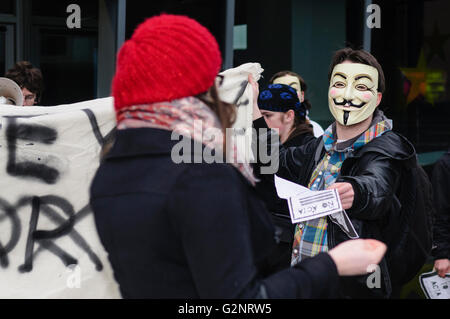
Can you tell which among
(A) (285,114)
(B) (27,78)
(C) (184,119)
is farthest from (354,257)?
(B) (27,78)

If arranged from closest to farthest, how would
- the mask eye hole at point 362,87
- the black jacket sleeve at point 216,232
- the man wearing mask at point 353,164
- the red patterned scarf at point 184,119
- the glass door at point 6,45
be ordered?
the black jacket sleeve at point 216,232 < the red patterned scarf at point 184,119 < the man wearing mask at point 353,164 < the mask eye hole at point 362,87 < the glass door at point 6,45

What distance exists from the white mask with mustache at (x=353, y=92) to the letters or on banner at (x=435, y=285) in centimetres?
94

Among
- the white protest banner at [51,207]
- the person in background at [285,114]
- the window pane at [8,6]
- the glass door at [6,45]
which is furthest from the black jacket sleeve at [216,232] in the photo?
the window pane at [8,6]

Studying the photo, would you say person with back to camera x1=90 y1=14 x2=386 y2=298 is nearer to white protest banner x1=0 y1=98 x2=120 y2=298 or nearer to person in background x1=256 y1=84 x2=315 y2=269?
white protest banner x1=0 y1=98 x2=120 y2=298

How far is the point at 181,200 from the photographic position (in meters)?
1.26

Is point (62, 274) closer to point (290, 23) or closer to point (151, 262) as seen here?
point (151, 262)

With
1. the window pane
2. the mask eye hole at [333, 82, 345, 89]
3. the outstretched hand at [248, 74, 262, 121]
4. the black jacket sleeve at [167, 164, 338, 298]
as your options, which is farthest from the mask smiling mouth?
the window pane

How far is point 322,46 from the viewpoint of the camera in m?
7.28

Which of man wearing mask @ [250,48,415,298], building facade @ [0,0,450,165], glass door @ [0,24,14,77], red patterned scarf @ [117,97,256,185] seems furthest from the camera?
Answer: glass door @ [0,24,14,77]

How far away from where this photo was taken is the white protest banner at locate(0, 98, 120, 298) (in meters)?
2.55

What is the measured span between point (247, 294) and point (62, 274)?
1479mm

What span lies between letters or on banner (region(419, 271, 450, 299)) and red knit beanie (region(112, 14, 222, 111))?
2122 millimetres

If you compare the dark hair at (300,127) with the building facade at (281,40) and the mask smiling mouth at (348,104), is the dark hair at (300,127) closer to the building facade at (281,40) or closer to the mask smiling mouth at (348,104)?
the mask smiling mouth at (348,104)

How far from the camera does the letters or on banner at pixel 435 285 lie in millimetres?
3061
